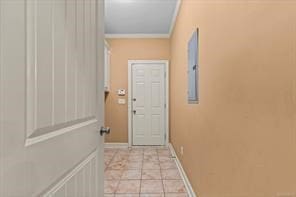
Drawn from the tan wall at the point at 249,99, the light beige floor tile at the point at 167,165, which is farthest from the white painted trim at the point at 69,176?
the light beige floor tile at the point at 167,165

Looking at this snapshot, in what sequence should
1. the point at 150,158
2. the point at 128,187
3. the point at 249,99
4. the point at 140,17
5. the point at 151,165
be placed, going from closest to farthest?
the point at 249,99 < the point at 128,187 < the point at 151,165 < the point at 140,17 < the point at 150,158

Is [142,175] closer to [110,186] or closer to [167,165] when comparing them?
[110,186]

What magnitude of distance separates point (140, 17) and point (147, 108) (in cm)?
219

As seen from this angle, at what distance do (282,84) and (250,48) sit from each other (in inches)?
15.3

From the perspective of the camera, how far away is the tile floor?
3268 mm

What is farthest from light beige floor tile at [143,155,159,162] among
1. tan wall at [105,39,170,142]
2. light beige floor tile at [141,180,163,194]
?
light beige floor tile at [141,180,163,194]

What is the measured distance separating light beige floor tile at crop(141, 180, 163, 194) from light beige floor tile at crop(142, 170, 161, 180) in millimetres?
137

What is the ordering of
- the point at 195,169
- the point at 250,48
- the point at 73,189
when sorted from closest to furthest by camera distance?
the point at 73,189
the point at 250,48
the point at 195,169

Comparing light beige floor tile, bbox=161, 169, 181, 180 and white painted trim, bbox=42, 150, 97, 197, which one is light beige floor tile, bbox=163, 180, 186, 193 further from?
white painted trim, bbox=42, 150, 97, 197

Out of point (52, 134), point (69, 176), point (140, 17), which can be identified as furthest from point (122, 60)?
point (52, 134)

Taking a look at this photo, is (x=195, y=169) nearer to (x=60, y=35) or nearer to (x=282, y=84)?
(x=282, y=84)

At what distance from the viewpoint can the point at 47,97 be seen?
2.88 ft

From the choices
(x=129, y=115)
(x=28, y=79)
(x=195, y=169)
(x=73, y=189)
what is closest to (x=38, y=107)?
(x=28, y=79)

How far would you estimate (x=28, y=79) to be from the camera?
76 cm
